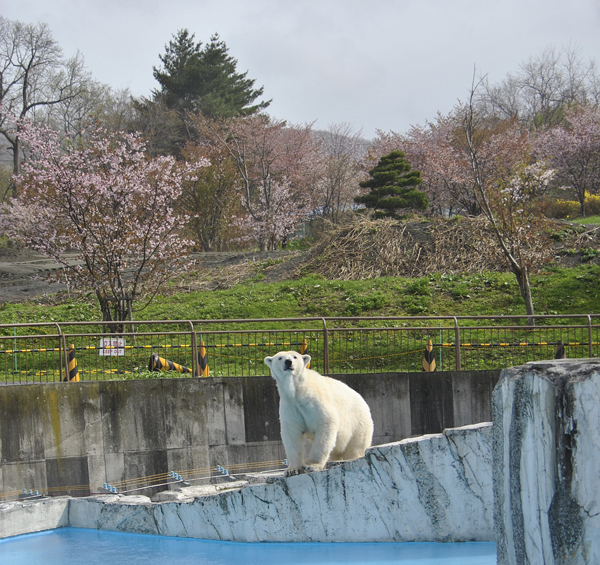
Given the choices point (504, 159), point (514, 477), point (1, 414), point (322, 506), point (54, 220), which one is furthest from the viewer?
point (504, 159)

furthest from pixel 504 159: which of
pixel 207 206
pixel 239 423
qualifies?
A: pixel 239 423

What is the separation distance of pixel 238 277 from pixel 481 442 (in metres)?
18.9

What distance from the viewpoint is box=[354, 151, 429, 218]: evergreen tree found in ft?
98.5

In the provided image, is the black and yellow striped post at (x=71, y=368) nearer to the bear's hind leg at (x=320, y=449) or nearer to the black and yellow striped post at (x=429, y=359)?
the bear's hind leg at (x=320, y=449)

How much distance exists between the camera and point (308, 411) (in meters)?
7.84

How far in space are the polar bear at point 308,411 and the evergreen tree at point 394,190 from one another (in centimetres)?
2209

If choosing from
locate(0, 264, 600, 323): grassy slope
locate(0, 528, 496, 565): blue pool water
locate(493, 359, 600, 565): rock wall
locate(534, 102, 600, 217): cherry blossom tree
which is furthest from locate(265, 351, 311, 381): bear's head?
locate(534, 102, 600, 217): cherry blossom tree

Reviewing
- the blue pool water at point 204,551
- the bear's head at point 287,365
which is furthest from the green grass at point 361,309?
the bear's head at point 287,365

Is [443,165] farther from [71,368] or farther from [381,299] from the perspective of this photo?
[71,368]

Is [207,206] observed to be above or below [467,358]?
above

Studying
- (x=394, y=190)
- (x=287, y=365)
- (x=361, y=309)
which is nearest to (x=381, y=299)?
(x=361, y=309)

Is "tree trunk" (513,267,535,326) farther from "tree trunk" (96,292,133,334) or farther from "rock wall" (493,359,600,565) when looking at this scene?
"rock wall" (493,359,600,565)

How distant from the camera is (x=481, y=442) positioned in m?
8.11

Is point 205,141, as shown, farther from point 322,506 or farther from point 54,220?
point 322,506
